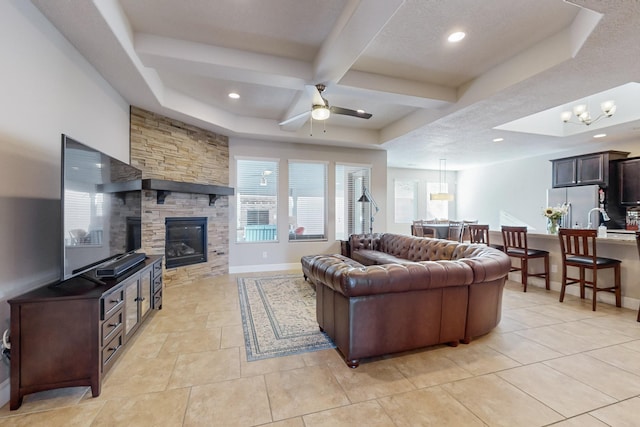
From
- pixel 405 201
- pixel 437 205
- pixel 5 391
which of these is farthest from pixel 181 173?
pixel 437 205

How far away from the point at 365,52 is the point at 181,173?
3.52m

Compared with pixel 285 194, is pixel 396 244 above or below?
below

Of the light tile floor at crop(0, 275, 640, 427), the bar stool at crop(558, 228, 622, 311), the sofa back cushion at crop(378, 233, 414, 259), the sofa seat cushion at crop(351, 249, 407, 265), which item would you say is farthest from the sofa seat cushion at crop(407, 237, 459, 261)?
the bar stool at crop(558, 228, 622, 311)

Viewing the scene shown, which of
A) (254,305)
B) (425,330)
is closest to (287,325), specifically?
(254,305)

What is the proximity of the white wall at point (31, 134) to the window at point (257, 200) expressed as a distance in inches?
125

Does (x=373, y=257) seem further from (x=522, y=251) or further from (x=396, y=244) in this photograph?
(x=522, y=251)

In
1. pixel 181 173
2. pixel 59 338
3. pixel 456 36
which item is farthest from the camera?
pixel 181 173

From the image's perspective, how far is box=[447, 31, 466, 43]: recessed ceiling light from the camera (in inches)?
109

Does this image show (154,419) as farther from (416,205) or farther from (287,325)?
(416,205)

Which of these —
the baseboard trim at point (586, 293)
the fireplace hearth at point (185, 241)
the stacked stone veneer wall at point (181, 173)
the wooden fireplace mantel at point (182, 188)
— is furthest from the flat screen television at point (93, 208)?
the baseboard trim at point (586, 293)

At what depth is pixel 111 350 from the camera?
213 centimetres

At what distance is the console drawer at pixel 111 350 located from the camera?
6.61ft

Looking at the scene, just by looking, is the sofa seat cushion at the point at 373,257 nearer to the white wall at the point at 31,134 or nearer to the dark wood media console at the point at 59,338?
the dark wood media console at the point at 59,338

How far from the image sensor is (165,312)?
3.46m
